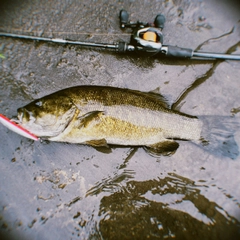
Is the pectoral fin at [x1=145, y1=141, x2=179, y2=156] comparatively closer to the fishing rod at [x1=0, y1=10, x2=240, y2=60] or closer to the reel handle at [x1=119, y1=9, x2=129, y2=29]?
the fishing rod at [x1=0, y1=10, x2=240, y2=60]

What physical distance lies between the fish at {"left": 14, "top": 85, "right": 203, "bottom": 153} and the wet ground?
237 mm

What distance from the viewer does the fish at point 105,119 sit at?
78.9 inches

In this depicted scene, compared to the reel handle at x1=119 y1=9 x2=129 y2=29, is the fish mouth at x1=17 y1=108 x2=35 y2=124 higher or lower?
lower

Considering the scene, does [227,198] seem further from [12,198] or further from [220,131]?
[12,198]

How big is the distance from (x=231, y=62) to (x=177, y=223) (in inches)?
85.3

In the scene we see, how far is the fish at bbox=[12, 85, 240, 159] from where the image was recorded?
201cm

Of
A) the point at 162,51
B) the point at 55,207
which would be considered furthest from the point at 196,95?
the point at 55,207

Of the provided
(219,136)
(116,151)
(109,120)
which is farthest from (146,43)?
(219,136)

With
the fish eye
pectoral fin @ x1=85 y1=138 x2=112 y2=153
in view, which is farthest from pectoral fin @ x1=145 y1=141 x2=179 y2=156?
the fish eye

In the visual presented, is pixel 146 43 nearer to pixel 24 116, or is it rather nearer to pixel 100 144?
pixel 100 144

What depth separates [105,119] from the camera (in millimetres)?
2043

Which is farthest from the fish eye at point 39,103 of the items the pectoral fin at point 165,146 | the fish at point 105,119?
the pectoral fin at point 165,146

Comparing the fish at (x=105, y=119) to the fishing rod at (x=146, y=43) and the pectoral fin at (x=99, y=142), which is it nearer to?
the pectoral fin at (x=99, y=142)

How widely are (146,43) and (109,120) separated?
0.94 metres
